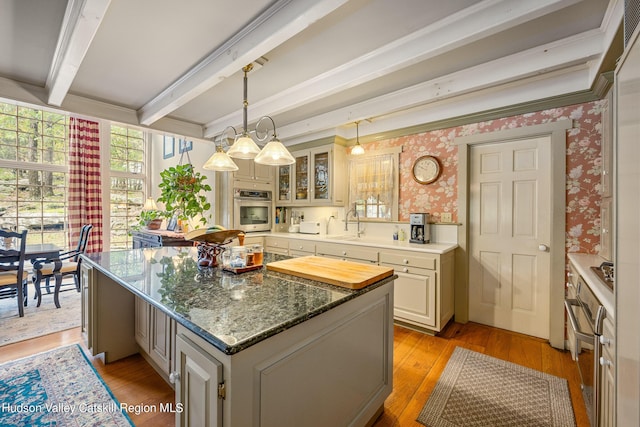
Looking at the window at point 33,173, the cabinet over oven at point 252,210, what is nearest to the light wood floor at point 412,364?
the cabinet over oven at point 252,210

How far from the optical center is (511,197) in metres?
2.79

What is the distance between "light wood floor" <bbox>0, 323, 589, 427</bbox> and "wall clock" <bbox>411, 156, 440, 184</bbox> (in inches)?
65.4

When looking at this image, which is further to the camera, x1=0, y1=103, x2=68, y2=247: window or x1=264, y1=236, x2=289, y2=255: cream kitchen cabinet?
x1=0, y1=103, x2=68, y2=247: window

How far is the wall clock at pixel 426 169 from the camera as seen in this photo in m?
3.20

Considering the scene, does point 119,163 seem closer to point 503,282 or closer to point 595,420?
point 503,282

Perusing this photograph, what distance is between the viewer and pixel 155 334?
2.01m

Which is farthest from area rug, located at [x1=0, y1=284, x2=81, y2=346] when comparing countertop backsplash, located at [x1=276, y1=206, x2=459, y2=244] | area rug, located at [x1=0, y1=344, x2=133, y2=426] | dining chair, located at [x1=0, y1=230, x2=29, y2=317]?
countertop backsplash, located at [x1=276, y1=206, x2=459, y2=244]

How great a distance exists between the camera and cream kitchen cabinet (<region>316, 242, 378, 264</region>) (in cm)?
310

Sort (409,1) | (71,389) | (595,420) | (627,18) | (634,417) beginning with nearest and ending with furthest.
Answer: (634,417), (627,18), (595,420), (409,1), (71,389)

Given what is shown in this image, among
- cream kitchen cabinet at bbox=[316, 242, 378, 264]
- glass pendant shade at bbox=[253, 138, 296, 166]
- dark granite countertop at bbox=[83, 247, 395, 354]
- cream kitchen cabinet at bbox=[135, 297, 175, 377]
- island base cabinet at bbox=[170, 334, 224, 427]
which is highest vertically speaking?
glass pendant shade at bbox=[253, 138, 296, 166]

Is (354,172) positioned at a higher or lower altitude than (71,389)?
higher

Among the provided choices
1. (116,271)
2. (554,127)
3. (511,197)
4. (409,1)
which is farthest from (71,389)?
(554,127)

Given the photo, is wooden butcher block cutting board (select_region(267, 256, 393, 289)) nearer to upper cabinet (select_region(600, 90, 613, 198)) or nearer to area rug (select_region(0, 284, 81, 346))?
upper cabinet (select_region(600, 90, 613, 198))

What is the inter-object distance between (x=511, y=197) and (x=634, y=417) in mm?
2434
